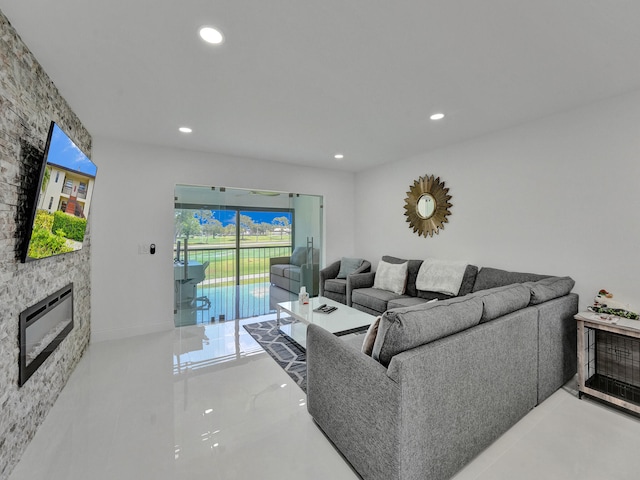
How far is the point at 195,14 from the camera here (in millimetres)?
1594

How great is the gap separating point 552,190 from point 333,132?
2.38 meters

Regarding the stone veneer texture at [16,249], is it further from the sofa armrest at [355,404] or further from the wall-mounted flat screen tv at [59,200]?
the sofa armrest at [355,404]

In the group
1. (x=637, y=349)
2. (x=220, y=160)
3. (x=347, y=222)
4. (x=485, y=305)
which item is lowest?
(x=637, y=349)

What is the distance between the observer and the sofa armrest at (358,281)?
4453 millimetres

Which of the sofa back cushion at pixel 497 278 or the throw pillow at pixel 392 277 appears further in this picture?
the throw pillow at pixel 392 277

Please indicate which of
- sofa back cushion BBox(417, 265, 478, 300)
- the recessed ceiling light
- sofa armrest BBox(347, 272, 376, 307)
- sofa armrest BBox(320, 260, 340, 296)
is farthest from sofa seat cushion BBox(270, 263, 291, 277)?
the recessed ceiling light

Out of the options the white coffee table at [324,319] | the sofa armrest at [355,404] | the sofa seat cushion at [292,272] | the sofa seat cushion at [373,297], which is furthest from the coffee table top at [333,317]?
the sofa seat cushion at [292,272]

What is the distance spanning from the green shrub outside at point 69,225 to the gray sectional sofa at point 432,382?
2.01 m

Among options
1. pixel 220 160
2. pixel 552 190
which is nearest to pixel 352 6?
pixel 552 190

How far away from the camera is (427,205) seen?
424cm

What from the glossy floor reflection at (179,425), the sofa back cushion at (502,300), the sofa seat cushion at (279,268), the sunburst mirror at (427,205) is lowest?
the glossy floor reflection at (179,425)

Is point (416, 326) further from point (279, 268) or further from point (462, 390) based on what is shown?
point (279, 268)

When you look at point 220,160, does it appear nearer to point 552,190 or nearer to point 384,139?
point 384,139

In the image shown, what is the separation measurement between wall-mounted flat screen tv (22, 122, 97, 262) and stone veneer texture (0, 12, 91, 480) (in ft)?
0.32
